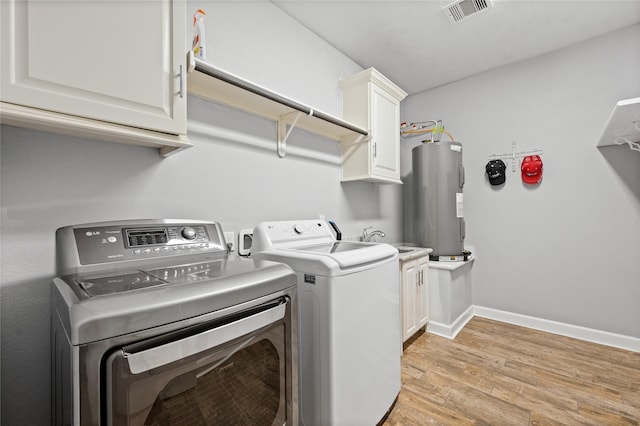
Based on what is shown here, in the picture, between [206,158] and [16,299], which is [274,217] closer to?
[206,158]

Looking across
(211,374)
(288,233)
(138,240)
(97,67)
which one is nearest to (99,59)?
(97,67)

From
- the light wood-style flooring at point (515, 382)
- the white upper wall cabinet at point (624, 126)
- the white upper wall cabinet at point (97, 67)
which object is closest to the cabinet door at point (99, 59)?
the white upper wall cabinet at point (97, 67)

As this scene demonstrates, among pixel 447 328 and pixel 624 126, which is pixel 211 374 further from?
pixel 624 126

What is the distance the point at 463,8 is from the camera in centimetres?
210

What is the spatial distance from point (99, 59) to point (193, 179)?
2.24 ft

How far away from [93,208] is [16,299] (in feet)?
1.33

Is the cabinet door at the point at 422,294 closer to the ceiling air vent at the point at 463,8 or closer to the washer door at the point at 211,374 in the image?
the washer door at the point at 211,374

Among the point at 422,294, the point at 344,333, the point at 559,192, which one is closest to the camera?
the point at 344,333

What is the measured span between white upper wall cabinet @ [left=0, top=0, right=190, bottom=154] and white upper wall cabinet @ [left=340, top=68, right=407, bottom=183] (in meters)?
1.61

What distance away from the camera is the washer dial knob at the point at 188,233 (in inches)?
50.7

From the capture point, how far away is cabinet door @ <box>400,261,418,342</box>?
229cm

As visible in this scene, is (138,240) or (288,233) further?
(288,233)

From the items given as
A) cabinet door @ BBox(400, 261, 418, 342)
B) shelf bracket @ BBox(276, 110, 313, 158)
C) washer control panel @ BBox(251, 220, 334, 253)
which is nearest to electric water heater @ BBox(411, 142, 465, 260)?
cabinet door @ BBox(400, 261, 418, 342)

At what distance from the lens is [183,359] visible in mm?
751
